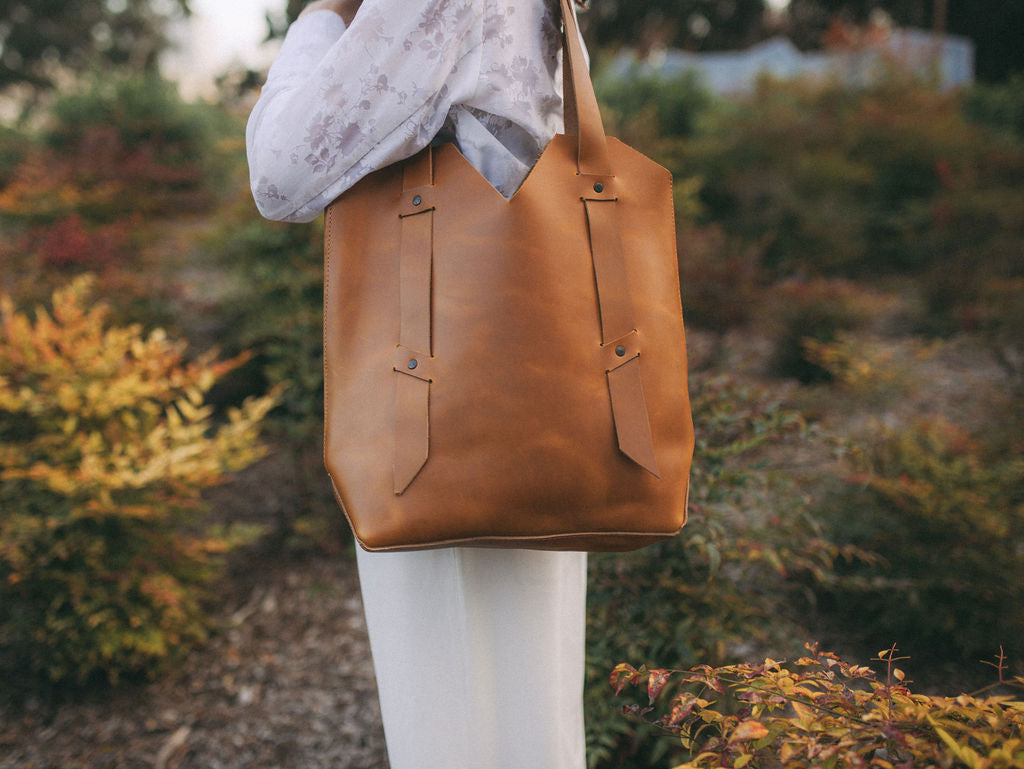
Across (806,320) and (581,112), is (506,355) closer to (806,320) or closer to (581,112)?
(581,112)

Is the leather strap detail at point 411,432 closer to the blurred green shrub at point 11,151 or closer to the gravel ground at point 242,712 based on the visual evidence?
the gravel ground at point 242,712

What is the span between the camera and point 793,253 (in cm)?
538

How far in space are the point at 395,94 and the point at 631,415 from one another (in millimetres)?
584

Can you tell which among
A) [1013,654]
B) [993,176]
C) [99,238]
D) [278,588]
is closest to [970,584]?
[1013,654]

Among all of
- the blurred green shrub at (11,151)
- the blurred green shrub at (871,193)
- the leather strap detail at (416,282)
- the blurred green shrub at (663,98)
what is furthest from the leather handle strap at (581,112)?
the blurred green shrub at (11,151)

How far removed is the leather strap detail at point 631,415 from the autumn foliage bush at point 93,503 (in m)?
1.61

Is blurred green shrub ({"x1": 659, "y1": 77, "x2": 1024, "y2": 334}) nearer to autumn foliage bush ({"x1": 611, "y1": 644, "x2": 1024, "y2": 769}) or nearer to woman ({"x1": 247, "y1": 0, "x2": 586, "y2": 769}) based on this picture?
woman ({"x1": 247, "y1": 0, "x2": 586, "y2": 769})

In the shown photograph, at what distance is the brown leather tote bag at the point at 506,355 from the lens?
0.98 metres

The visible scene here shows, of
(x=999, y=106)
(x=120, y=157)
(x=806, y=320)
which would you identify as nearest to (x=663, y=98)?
(x=806, y=320)

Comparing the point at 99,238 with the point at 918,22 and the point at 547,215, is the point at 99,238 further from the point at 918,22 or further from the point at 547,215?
the point at 918,22

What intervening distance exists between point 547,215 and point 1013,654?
2.12 metres

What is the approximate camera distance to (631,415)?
101cm

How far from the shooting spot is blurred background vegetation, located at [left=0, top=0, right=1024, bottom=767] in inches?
77.5

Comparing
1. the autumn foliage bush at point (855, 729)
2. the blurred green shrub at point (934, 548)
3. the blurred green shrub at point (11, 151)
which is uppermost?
the blurred green shrub at point (11, 151)
